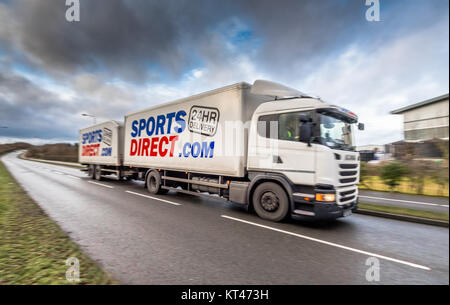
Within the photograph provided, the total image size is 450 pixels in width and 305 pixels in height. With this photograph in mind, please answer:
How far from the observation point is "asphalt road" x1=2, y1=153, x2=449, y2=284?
2845mm

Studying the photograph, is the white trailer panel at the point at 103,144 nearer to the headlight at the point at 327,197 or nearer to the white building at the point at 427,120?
the headlight at the point at 327,197

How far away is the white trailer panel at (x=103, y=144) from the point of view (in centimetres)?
1148

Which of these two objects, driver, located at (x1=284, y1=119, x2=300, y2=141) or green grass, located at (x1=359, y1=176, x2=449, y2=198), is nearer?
driver, located at (x1=284, y1=119, x2=300, y2=141)

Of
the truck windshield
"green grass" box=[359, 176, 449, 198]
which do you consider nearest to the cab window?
the truck windshield

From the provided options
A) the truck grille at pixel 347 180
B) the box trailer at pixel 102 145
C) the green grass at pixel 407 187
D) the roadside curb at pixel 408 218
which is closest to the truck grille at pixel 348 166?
the truck grille at pixel 347 180

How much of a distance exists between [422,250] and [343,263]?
1.76 m

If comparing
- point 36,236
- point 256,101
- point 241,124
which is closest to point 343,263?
point 241,124

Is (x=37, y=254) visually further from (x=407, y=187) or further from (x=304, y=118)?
(x=407, y=187)

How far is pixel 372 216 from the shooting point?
622 cm

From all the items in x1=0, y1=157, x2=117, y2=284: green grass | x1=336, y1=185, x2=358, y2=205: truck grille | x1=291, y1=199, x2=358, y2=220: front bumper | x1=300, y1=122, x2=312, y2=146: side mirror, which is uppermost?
x1=300, y1=122, x2=312, y2=146: side mirror

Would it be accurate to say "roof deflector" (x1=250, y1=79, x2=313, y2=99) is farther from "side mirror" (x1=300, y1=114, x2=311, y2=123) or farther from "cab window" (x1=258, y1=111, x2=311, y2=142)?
"side mirror" (x1=300, y1=114, x2=311, y2=123)

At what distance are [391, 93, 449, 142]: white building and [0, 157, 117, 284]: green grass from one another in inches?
453

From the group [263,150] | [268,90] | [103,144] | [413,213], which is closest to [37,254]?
[263,150]
